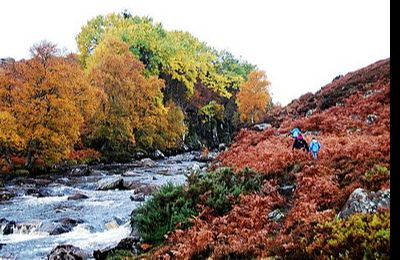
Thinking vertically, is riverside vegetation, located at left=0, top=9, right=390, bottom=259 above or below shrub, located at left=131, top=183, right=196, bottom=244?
above

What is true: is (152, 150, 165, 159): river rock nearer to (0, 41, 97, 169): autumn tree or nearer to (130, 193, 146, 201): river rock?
(0, 41, 97, 169): autumn tree

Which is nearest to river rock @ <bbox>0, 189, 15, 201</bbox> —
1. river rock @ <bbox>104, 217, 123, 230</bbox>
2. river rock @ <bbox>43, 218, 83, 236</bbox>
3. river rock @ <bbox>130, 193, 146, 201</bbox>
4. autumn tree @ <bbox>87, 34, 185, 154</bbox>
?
river rock @ <bbox>130, 193, 146, 201</bbox>

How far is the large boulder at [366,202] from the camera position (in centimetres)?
766

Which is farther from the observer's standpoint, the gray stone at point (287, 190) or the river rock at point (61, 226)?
the river rock at point (61, 226)

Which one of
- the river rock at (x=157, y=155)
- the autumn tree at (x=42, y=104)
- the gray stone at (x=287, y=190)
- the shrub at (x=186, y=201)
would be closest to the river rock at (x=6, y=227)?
the shrub at (x=186, y=201)

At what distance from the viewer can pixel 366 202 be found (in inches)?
309

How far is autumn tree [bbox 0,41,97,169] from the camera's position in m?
31.6

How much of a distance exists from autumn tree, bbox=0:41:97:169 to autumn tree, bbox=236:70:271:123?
40007 millimetres

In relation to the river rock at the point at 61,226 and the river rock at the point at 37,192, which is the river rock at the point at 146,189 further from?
the river rock at the point at 61,226

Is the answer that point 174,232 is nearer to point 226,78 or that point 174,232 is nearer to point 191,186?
point 191,186

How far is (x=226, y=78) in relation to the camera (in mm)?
84000

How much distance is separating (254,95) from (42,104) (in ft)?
141

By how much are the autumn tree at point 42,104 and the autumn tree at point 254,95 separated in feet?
131

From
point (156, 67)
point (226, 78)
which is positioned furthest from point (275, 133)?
point (226, 78)
